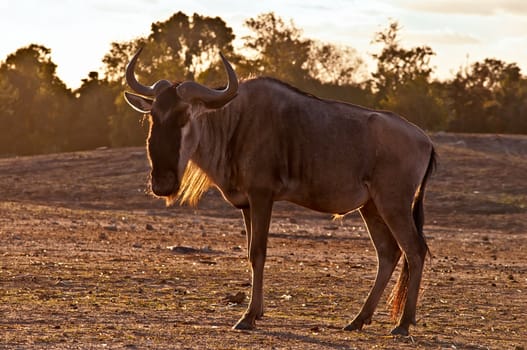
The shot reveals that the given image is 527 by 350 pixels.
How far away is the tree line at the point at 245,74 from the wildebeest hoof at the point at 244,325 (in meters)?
47.2

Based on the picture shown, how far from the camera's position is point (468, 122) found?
63344 mm

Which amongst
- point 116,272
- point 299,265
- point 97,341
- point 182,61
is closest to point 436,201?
point 299,265

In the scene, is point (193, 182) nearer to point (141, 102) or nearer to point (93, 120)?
point (141, 102)

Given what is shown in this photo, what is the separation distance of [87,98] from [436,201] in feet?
144

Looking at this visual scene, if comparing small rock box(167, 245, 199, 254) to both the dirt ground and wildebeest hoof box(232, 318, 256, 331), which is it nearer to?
the dirt ground

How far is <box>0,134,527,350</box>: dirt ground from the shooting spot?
10.0 m

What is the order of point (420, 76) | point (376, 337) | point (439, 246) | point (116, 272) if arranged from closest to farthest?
point (376, 337) → point (116, 272) → point (439, 246) → point (420, 76)

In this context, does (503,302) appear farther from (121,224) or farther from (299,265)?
(121,224)

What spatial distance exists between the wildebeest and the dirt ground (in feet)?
2.49

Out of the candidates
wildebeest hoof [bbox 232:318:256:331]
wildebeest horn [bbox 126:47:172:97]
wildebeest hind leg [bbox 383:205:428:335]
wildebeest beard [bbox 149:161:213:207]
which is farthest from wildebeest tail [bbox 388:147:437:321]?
wildebeest horn [bbox 126:47:172:97]

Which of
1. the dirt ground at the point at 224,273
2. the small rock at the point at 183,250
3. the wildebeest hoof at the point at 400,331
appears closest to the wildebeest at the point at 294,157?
the wildebeest hoof at the point at 400,331

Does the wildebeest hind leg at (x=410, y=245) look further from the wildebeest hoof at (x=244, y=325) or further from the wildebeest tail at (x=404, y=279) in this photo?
the wildebeest hoof at (x=244, y=325)

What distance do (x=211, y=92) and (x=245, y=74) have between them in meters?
49.3

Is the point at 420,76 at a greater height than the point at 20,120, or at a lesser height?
greater
